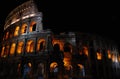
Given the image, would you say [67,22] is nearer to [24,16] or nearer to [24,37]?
[24,37]

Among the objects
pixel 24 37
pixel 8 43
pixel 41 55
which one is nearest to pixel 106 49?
pixel 41 55

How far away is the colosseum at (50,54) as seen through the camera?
22422 mm

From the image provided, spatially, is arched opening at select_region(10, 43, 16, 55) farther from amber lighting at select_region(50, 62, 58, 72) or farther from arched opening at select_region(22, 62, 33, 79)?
amber lighting at select_region(50, 62, 58, 72)

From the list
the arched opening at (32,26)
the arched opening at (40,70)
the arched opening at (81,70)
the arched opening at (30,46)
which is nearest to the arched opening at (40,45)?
the arched opening at (30,46)

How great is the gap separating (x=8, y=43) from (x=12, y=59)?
4.66m

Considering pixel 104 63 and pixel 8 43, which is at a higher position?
pixel 8 43

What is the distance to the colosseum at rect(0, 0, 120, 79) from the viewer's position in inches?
883

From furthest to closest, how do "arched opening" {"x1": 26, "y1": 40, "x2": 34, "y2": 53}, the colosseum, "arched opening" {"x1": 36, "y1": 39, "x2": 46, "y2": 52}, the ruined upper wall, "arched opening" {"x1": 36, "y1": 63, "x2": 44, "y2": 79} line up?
the ruined upper wall
"arched opening" {"x1": 26, "y1": 40, "x2": 34, "y2": 53}
"arched opening" {"x1": 36, "y1": 39, "x2": 46, "y2": 52}
"arched opening" {"x1": 36, "y1": 63, "x2": 44, "y2": 79}
the colosseum

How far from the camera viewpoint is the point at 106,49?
93.0 ft

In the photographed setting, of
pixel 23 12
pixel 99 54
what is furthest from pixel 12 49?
pixel 99 54

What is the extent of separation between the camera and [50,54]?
22.7 meters

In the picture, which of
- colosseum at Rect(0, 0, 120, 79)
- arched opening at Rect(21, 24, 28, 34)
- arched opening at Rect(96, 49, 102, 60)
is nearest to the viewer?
colosseum at Rect(0, 0, 120, 79)

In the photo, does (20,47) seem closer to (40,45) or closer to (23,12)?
(40,45)

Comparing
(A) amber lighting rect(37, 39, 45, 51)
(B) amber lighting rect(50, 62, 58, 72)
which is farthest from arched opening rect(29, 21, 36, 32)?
(B) amber lighting rect(50, 62, 58, 72)
